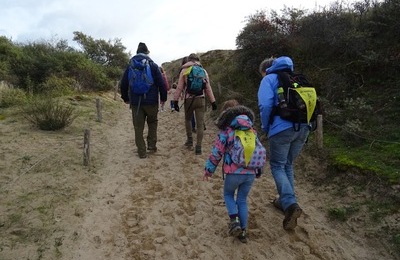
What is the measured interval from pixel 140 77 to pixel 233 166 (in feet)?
10.7

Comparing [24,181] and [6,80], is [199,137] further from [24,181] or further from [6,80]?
[6,80]

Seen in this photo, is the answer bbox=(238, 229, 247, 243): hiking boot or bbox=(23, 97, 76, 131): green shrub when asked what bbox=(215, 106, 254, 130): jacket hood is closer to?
bbox=(238, 229, 247, 243): hiking boot

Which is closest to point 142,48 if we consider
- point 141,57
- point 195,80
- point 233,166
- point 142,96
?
point 141,57

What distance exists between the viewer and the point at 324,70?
9070 millimetres

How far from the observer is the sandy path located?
3.91 m

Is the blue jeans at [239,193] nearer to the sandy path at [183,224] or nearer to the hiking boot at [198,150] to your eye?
the sandy path at [183,224]

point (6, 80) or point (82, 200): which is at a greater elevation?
point (6, 80)

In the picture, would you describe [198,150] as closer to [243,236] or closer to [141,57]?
[141,57]

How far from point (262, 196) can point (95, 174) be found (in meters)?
2.92

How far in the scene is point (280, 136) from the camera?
406 centimetres

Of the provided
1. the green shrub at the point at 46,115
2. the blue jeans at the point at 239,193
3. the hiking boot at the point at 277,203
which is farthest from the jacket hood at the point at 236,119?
the green shrub at the point at 46,115

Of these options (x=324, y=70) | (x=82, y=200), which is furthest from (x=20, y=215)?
(x=324, y=70)

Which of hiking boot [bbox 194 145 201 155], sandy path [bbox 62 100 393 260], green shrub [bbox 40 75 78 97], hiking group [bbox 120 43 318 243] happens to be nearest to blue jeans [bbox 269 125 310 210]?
hiking group [bbox 120 43 318 243]

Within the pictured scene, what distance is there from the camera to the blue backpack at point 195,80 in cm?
671
